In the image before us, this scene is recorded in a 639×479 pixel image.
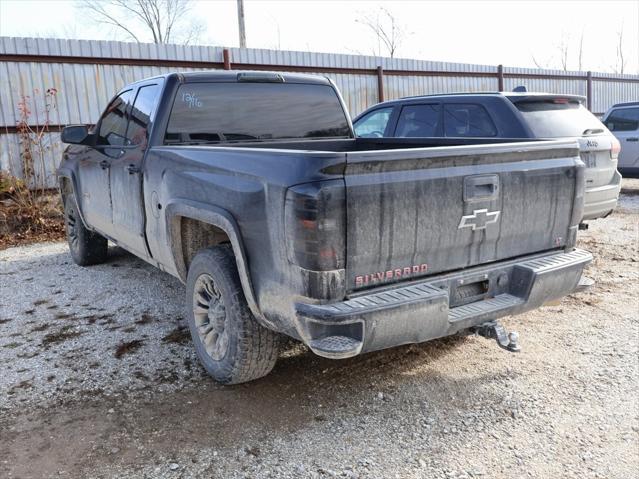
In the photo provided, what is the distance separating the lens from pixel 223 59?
1094 centimetres

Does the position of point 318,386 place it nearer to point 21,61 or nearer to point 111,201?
point 111,201

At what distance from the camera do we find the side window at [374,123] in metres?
7.42

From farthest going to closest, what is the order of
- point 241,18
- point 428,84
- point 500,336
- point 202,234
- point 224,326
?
point 241,18 < point 428,84 < point 202,234 < point 224,326 < point 500,336

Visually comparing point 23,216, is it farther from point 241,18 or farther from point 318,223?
point 241,18

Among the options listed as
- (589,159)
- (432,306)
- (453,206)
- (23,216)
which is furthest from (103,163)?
(589,159)

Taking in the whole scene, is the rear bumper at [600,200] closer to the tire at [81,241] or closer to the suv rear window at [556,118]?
the suv rear window at [556,118]

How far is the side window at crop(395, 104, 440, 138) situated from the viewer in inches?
264

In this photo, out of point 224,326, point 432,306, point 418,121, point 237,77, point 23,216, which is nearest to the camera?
point 432,306

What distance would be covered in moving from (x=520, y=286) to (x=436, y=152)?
101cm

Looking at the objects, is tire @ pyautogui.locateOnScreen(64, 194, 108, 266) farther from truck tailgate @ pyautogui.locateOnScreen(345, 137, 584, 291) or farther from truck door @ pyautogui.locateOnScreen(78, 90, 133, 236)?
truck tailgate @ pyautogui.locateOnScreen(345, 137, 584, 291)

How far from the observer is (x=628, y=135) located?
1137 cm

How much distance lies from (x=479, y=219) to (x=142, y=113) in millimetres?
2885

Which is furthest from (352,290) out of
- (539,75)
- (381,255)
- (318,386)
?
(539,75)

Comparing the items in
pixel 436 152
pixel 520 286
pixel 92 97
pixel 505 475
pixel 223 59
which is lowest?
pixel 505 475
